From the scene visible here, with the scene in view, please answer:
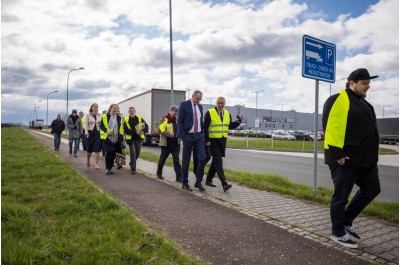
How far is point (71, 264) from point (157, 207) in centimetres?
248

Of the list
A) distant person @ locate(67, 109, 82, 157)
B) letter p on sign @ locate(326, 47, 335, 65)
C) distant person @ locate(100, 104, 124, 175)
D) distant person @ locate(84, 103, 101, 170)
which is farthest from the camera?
distant person @ locate(67, 109, 82, 157)

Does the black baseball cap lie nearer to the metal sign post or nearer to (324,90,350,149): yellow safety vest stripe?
(324,90,350,149): yellow safety vest stripe

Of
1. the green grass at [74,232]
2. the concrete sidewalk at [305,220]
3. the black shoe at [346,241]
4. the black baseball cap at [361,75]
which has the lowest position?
the concrete sidewalk at [305,220]

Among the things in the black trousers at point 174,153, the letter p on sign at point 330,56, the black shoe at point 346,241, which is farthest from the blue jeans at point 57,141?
the black shoe at point 346,241

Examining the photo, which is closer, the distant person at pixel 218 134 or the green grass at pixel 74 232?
the green grass at pixel 74 232

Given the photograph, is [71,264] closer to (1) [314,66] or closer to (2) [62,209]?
(2) [62,209]

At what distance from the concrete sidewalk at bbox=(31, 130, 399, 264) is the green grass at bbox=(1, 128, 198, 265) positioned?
1734mm

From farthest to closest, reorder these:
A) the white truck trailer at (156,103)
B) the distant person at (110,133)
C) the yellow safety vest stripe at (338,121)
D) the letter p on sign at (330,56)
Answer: the white truck trailer at (156,103)
the distant person at (110,133)
the letter p on sign at (330,56)
the yellow safety vest stripe at (338,121)

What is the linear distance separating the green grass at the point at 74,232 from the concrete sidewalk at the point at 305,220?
1.73 meters

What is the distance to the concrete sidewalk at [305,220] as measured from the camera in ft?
12.2

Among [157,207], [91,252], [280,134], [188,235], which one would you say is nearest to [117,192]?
[157,207]

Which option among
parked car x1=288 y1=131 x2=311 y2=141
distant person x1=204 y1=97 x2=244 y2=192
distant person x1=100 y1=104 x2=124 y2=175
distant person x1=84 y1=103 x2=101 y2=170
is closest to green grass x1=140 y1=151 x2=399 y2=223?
distant person x1=204 y1=97 x2=244 y2=192

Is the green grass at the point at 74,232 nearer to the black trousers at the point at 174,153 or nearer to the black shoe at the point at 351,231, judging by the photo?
the black shoe at the point at 351,231

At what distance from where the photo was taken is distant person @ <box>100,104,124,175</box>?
8.98 metres
